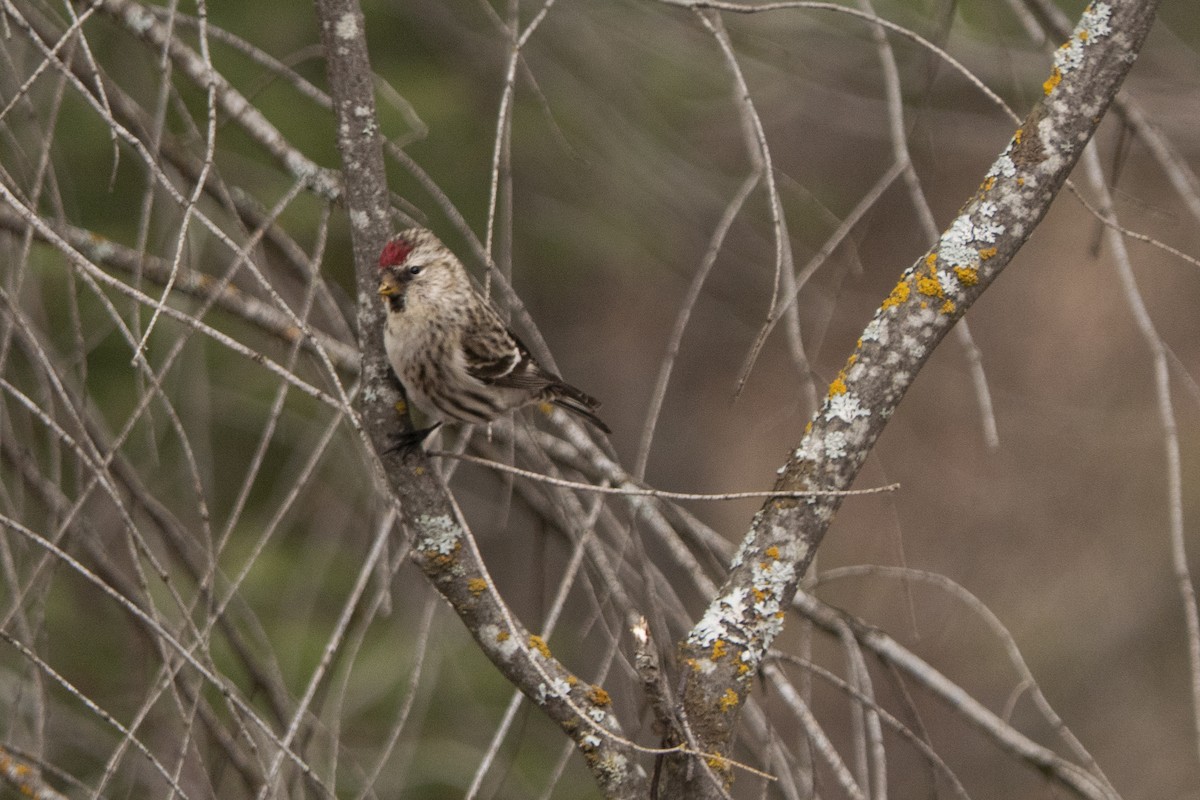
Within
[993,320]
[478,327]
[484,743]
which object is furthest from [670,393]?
[478,327]

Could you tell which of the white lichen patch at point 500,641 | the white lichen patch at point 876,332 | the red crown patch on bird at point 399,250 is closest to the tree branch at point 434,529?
the white lichen patch at point 500,641

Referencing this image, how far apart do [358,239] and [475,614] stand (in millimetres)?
567

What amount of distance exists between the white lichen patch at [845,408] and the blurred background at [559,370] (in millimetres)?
247

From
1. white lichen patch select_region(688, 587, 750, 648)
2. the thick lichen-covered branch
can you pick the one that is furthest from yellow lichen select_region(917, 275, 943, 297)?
white lichen patch select_region(688, 587, 750, 648)

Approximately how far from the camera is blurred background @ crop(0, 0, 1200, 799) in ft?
7.54

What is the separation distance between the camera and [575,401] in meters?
3.25

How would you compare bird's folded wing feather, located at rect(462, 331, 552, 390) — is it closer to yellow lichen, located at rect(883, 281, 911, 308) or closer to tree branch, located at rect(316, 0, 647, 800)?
tree branch, located at rect(316, 0, 647, 800)

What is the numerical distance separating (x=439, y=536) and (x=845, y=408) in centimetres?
62

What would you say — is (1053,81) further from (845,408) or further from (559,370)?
(559,370)

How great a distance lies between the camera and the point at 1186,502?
355 inches

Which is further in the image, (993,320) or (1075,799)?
(993,320)

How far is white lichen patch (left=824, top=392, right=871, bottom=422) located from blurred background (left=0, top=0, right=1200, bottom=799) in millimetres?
247

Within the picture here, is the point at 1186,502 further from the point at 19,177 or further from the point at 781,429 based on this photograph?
the point at 19,177

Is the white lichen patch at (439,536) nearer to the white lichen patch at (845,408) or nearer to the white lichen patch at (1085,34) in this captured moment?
the white lichen patch at (845,408)
